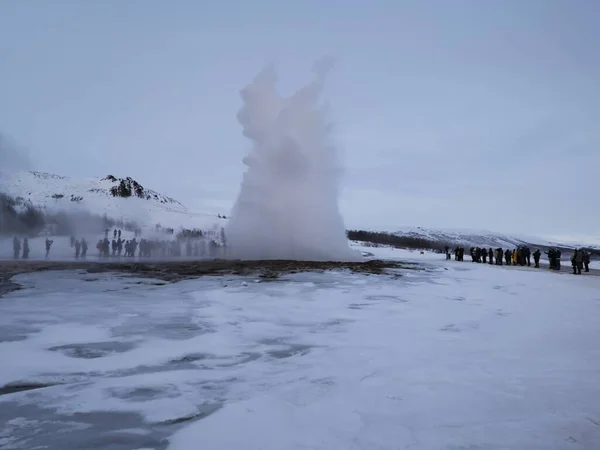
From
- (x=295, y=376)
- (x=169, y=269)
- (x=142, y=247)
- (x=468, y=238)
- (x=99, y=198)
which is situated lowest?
(x=295, y=376)

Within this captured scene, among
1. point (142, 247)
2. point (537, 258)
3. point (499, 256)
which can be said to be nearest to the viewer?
point (537, 258)

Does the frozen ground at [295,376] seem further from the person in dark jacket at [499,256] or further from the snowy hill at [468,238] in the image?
the snowy hill at [468,238]

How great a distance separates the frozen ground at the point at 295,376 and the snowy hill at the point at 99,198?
57661 millimetres

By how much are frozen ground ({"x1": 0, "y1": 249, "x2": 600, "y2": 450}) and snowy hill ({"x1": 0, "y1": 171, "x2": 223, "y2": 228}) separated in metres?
57.7

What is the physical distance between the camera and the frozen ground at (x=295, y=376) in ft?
9.71

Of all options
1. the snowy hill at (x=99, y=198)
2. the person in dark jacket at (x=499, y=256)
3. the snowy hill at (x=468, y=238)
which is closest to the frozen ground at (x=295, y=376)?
→ the person in dark jacket at (x=499, y=256)

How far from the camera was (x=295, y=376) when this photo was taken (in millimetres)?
4238

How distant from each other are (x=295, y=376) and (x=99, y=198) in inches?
3624

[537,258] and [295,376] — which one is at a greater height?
[537,258]

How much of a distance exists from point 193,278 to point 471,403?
11.2m

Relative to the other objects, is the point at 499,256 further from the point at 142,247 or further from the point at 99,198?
the point at 99,198

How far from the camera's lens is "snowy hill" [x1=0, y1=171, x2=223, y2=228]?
66.8m

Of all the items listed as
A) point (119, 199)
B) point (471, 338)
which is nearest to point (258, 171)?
point (471, 338)

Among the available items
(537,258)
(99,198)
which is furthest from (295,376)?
(99,198)
